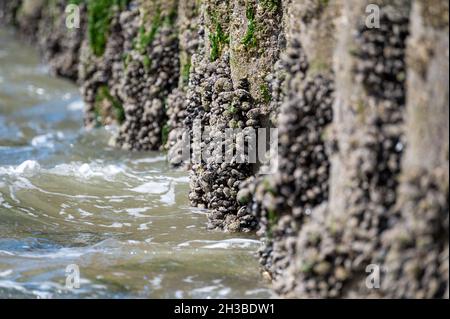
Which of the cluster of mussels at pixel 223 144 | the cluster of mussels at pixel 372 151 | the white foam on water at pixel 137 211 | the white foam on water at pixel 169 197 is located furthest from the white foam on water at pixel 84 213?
the cluster of mussels at pixel 372 151

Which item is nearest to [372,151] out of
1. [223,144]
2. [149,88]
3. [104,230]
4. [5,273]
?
[223,144]

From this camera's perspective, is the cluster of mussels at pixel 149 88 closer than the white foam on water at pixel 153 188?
No

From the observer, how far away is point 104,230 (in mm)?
5953

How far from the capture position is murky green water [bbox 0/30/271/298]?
484 centimetres

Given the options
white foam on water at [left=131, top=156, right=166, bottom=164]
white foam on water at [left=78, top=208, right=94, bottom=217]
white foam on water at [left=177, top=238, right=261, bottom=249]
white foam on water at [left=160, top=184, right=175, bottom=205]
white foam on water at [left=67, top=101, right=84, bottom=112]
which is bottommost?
white foam on water at [left=177, top=238, right=261, bottom=249]

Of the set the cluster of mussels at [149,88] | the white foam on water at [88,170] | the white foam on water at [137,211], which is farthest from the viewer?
the cluster of mussels at [149,88]

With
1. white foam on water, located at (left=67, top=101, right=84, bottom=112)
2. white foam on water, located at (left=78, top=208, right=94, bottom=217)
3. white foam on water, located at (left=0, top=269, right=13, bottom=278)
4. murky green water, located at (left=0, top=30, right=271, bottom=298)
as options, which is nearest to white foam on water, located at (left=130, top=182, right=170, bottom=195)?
murky green water, located at (left=0, top=30, right=271, bottom=298)

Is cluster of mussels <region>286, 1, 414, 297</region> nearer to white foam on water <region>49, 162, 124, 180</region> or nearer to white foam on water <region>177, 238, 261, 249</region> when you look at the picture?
white foam on water <region>177, 238, 261, 249</region>

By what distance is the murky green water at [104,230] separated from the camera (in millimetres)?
4836

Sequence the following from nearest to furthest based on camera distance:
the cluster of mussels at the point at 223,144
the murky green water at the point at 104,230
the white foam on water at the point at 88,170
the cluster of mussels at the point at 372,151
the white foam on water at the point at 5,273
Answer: the cluster of mussels at the point at 372,151, the murky green water at the point at 104,230, the white foam on water at the point at 5,273, the cluster of mussels at the point at 223,144, the white foam on water at the point at 88,170

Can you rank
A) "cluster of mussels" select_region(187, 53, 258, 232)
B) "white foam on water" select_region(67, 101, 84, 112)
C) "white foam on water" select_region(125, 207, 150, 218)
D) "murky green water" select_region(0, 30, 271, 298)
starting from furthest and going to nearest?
1. "white foam on water" select_region(67, 101, 84, 112)
2. "white foam on water" select_region(125, 207, 150, 218)
3. "cluster of mussels" select_region(187, 53, 258, 232)
4. "murky green water" select_region(0, 30, 271, 298)

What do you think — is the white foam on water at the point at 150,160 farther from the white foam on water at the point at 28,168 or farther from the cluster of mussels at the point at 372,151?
the cluster of mussels at the point at 372,151

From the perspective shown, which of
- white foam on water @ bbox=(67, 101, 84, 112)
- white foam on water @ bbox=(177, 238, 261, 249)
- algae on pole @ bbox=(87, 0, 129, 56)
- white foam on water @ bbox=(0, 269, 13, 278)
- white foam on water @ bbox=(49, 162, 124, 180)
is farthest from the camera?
white foam on water @ bbox=(67, 101, 84, 112)
